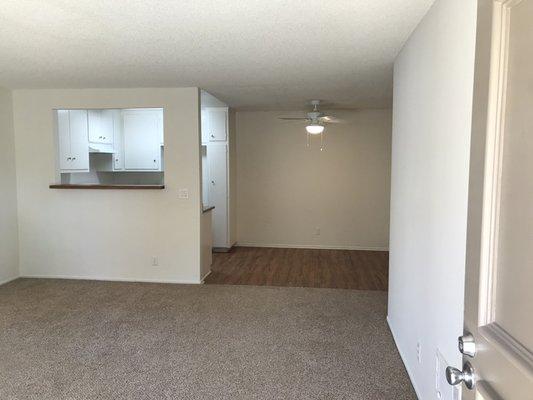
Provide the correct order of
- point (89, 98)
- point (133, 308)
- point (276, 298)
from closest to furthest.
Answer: point (133, 308) < point (276, 298) < point (89, 98)

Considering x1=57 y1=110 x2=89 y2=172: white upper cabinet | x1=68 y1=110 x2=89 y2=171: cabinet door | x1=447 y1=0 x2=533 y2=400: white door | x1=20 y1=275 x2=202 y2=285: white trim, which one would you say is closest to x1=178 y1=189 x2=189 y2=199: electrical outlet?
x1=20 y1=275 x2=202 y2=285: white trim

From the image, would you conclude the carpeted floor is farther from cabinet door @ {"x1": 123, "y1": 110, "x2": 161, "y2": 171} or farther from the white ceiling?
cabinet door @ {"x1": 123, "y1": 110, "x2": 161, "y2": 171}

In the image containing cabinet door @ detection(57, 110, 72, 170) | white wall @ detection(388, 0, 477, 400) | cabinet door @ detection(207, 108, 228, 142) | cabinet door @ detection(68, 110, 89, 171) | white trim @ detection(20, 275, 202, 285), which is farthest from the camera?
cabinet door @ detection(207, 108, 228, 142)

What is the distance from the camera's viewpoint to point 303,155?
6637 mm

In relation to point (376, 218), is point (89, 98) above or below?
above

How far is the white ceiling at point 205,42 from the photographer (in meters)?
2.25

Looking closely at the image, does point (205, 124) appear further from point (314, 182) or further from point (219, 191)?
point (314, 182)

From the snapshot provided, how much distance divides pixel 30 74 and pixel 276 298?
3.38 metres

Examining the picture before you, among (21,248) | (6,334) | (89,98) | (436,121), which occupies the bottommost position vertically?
(6,334)

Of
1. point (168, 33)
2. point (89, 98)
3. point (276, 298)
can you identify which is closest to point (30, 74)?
point (89, 98)

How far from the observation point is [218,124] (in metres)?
6.27

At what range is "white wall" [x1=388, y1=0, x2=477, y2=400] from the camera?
1619 millimetres

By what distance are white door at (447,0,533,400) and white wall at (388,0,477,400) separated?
71 cm

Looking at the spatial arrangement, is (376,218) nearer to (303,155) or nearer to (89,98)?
(303,155)
